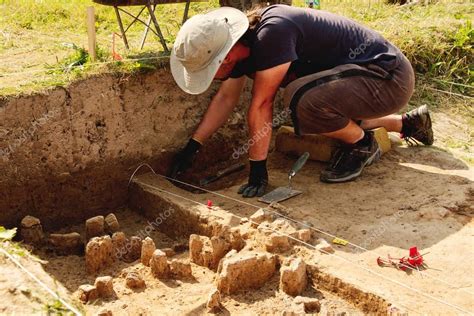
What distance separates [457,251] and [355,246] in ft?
1.98

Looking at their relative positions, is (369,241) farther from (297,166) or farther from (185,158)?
(185,158)

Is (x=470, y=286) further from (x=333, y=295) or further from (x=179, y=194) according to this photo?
(x=179, y=194)

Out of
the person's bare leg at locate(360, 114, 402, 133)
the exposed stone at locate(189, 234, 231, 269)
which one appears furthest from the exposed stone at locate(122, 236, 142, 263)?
the person's bare leg at locate(360, 114, 402, 133)

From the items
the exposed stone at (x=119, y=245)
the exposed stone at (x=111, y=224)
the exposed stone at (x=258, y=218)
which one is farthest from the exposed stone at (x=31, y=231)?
the exposed stone at (x=258, y=218)

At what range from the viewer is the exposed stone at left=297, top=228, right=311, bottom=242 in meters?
4.08

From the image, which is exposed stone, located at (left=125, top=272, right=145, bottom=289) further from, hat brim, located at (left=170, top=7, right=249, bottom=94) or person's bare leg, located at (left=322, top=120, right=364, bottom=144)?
person's bare leg, located at (left=322, top=120, right=364, bottom=144)

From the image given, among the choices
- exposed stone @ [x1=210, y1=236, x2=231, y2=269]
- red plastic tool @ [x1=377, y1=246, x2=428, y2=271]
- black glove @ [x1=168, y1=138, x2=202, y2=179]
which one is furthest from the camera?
black glove @ [x1=168, y1=138, x2=202, y2=179]

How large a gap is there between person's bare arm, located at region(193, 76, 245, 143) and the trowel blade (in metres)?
0.75

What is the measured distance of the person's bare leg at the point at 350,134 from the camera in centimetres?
497

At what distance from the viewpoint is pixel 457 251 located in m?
4.02

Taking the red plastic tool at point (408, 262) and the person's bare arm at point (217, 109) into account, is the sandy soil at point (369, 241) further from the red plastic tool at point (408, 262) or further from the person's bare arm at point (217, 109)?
the person's bare arm at point (217, 109)

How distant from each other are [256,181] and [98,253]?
124cm

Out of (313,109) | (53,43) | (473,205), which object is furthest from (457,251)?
(53,43)

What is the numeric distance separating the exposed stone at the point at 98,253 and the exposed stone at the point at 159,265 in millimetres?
351
